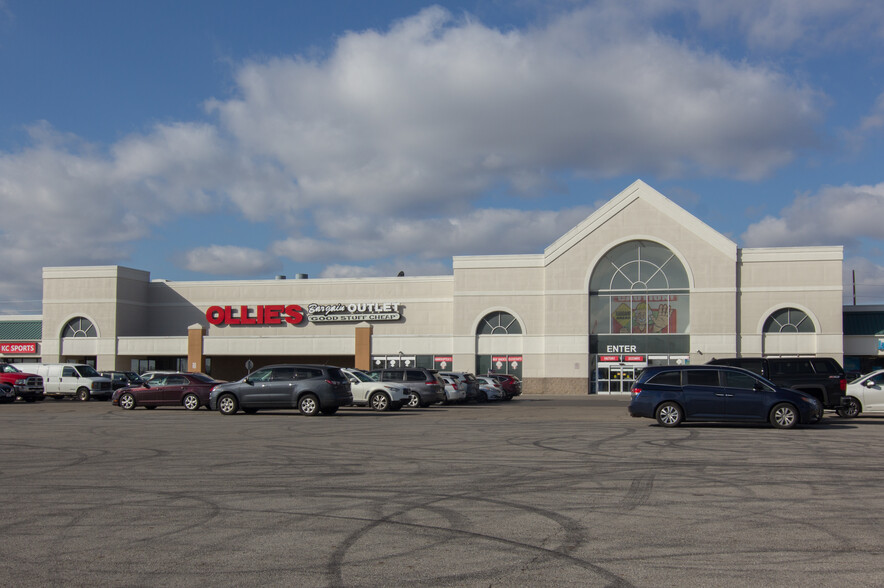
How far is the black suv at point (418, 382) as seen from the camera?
105 ft

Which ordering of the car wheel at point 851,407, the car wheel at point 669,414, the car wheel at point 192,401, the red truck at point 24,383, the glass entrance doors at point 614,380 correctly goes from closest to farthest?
1. the car wheel at point 669,414
2. the car wheel at point 851,407
3. the car wheel at point 192,401
4. the red truck at point 24,383
5. the glass entrance doors at point 614,380

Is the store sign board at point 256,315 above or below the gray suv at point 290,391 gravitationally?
above

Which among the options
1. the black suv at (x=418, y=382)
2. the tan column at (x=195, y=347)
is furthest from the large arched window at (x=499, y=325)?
the black suv at (x=418, y=382)

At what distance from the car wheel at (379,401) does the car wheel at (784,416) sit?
44.4 ft

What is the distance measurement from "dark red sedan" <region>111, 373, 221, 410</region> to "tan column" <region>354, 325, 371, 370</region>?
2427 centimetres

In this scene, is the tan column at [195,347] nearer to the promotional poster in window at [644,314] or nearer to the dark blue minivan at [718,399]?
the promotional poster in window at [644,314]

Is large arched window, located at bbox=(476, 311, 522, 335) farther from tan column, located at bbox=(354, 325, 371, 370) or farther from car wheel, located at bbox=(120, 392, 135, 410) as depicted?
car wheel, located at bbox=(120, 392, 135, 410)

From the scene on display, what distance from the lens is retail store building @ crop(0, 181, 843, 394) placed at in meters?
49.4

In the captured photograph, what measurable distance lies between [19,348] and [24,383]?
26921 millimetres

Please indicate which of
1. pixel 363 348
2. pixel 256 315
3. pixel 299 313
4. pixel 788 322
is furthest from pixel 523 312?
pixel 256 315

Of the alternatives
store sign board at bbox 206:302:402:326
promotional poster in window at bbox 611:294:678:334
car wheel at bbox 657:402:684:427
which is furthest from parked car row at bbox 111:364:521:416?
store sign board at bbox 206:302:402:326

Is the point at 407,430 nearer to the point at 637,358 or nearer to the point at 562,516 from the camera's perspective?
the point at 562,516

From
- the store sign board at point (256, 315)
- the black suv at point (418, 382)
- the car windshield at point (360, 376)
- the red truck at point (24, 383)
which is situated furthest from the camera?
the store sign board at point (256, 315)

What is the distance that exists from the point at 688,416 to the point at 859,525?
12.5 meters
